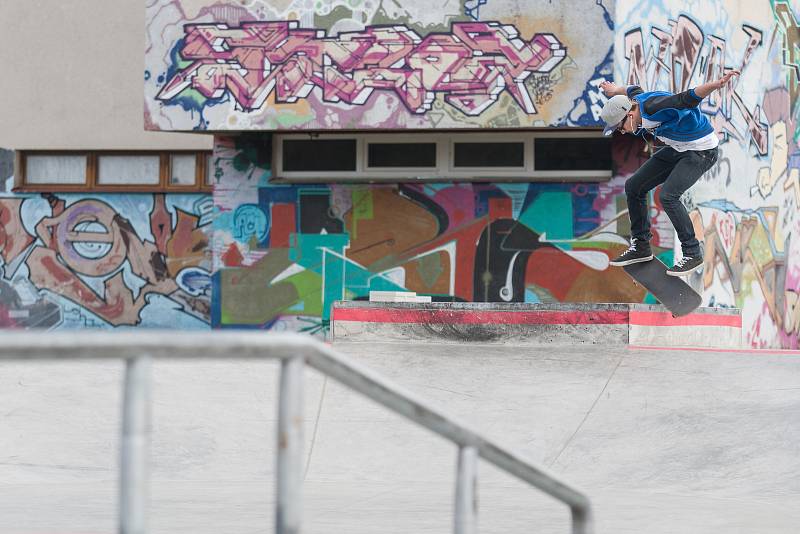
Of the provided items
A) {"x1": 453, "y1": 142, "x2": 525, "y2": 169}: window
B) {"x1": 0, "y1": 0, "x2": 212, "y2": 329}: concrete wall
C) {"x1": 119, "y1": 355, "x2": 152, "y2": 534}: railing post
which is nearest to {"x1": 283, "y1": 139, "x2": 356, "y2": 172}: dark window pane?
{"x1": 453, "y1": 142, "x2": 525, "y2": 169}: window

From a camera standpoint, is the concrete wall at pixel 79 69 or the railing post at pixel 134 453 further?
the concrete wall at pixel 79 69

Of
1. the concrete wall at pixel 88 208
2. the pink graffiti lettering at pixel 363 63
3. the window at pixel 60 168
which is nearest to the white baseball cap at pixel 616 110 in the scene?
the pink graffiti lettering at pixel 363 63

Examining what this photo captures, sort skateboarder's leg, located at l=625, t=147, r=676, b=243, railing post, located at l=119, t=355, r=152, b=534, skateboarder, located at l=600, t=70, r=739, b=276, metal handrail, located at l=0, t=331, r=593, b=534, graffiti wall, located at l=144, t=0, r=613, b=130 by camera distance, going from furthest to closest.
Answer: graffiti wall, located at l=144, t=0, r=613, b=130 < skateboarder's leg, located at l=625, t=147, r=676, b=243 < skateboarder, located at l=600, t=70, r=739, b=276 < railing post, located at l=119, t=355, r=152, b=534 < metal handrail, located at l=0, t=331, r=593, b=534

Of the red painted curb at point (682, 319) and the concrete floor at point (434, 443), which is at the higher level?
the red painted curb at point (682, 319)

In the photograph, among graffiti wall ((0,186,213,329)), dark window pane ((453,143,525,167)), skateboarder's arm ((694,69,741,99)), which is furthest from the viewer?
graffiti wall ((0,186,213,329))

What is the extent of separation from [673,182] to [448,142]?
25.7 ft

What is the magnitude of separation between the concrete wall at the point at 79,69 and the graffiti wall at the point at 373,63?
13.5 ft

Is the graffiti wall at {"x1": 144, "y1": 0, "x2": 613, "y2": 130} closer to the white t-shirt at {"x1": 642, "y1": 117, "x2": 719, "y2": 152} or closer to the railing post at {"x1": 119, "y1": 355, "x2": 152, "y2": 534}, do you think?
the white t-shirt at {"x1": 642, "y1": 117, "x2": 719, "y2": 152}

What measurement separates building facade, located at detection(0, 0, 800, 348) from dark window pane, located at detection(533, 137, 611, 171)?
0.03 meters

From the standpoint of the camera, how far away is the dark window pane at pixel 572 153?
1592cm

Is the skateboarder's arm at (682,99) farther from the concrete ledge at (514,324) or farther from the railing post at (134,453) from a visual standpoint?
the railing post at (134,453)

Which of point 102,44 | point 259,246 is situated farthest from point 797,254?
point 102,44

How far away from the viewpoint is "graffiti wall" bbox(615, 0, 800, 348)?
15.3 m

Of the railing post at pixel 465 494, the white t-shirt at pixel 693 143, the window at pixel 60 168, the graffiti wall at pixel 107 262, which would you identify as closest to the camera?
the railing post at pixel 465 494
